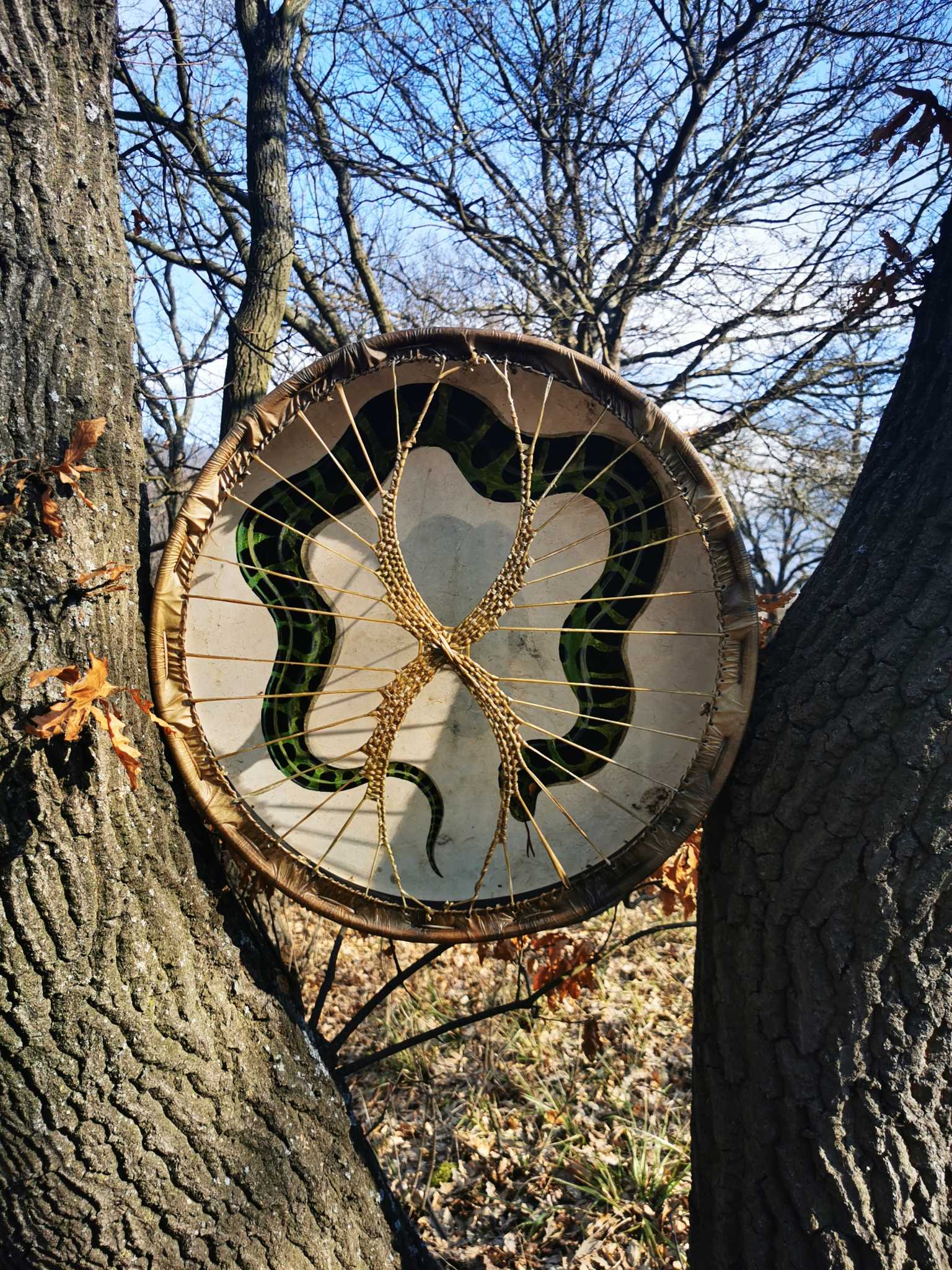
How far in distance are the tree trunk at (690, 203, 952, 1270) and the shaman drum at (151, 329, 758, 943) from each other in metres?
0.20

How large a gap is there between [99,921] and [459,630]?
86 centimetres

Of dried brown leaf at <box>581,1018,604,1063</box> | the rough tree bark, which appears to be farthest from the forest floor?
the rough tree bark

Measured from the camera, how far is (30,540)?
136cm

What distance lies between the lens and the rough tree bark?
2725mm

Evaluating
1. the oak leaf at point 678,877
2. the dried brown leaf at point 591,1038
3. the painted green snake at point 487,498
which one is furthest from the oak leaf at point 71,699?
the dried brown leaf at point 591,1038

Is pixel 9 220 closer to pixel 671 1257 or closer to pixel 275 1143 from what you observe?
pixel 275 1143

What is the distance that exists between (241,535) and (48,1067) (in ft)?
3.39

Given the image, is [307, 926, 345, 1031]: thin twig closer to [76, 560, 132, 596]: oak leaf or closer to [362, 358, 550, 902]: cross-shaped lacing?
[362, 358, 550, 902]: cross-shaped lacing

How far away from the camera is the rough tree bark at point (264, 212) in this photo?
107 inches

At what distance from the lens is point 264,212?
9.18ft

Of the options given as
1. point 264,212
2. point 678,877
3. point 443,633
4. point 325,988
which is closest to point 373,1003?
point 325,988

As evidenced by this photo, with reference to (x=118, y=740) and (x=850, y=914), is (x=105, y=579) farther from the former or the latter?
(x=850, y=914)

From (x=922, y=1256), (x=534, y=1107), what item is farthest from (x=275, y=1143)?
(x=534, y=1107)

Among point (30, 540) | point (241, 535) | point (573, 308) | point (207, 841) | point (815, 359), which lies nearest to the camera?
point (30, 540)
